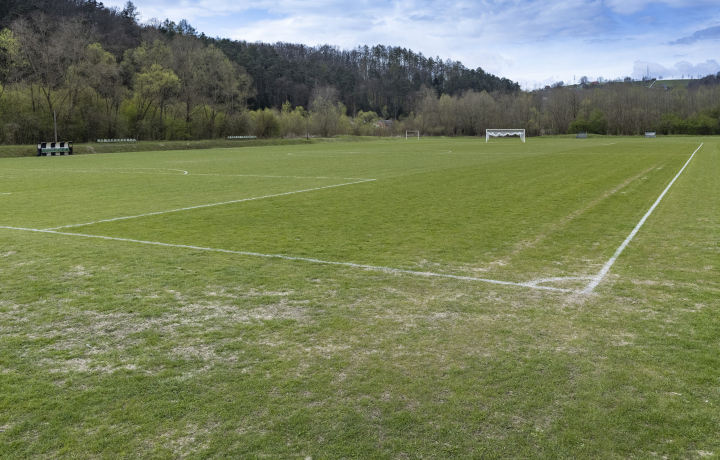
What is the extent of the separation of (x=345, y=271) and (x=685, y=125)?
124060 mm

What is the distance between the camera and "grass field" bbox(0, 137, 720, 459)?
3332 mm

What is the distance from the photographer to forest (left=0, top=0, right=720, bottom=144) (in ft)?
195

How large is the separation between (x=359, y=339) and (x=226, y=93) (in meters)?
78.0

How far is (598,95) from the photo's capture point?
12900cm

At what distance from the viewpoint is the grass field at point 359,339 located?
333cm

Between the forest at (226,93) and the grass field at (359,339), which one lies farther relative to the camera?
the forest at (226,93)

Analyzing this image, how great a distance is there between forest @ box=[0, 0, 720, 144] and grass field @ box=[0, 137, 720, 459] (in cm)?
5230

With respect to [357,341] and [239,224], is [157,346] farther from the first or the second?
[239,224]

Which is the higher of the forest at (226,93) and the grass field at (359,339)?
the forest at (226,93)

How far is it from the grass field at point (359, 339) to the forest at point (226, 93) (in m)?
52.3

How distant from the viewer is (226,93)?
77875mm

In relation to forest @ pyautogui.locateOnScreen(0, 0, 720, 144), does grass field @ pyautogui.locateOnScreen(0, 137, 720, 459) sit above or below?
below

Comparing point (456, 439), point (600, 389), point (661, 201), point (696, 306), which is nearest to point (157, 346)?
point (456, 439)

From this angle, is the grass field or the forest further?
the forest
